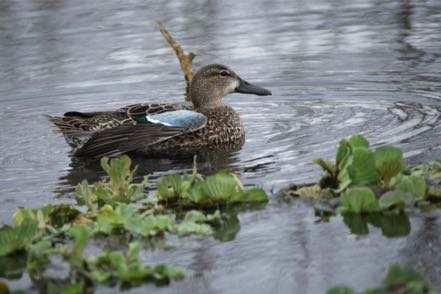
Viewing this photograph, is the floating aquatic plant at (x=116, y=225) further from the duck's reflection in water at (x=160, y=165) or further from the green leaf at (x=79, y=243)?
the duck's reflection in water at (x=160, y=165)

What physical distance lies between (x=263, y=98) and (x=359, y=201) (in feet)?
16.7

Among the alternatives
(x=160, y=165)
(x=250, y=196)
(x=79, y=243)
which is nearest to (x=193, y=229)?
(x=250, y=196)

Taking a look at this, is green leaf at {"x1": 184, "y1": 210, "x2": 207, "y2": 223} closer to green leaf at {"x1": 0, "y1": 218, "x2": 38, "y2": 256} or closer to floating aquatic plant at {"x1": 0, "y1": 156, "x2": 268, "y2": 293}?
floating aquatic plant at {"x1": 0, "y1": 156, "x2": 268, "y2": 293}

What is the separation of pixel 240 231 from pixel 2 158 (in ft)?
11.7

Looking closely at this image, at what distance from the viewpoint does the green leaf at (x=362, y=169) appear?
7.03 metres

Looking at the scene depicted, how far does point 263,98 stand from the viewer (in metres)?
11.6

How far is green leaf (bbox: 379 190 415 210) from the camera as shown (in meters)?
6.68

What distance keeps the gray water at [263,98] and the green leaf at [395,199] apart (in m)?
0.16

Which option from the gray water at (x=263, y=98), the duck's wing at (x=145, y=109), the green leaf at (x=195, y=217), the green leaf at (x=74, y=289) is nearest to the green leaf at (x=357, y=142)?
the gray water at (x=263, y=98)

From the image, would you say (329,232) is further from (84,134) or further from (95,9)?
(95,9)

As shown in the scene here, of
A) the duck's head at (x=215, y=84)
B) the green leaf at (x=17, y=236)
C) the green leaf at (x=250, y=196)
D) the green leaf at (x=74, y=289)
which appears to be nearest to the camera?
the green leaf at (x=74, y=289)

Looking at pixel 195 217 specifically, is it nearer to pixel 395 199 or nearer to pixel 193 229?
pixel 193 229

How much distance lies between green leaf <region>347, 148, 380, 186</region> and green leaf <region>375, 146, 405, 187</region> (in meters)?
0.04

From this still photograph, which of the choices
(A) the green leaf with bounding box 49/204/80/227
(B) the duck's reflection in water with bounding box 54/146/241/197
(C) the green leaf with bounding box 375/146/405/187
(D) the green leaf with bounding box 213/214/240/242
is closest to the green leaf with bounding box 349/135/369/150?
(C) the green leaf with bounding box 375/146/405/187
